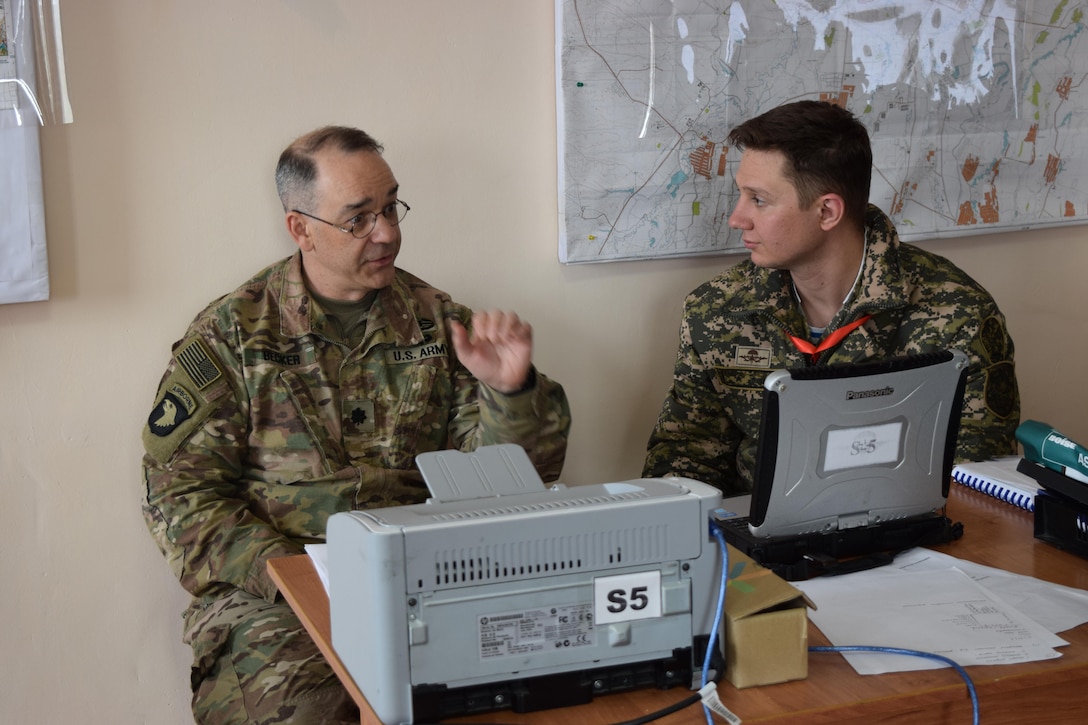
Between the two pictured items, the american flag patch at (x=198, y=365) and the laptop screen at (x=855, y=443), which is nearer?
the laptop screen at (x=855, y=443)

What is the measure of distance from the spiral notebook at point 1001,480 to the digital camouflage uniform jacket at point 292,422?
2.54ft

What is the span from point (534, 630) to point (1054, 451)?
3.25 feet

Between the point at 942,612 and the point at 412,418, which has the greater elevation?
the point at 412,418

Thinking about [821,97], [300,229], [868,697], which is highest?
[821,97]

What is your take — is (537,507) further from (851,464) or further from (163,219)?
(163,219)

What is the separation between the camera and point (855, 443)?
162cm

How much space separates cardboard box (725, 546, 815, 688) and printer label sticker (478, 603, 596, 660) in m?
0.19

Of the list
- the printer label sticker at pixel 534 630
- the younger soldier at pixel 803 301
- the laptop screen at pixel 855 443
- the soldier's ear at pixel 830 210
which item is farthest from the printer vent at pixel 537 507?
the soldier's ear at pixel 830 210

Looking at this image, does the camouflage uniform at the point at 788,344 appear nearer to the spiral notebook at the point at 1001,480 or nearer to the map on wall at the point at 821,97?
the spiral notebook at the point at 1001,480

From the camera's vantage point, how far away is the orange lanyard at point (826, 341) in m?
2.46

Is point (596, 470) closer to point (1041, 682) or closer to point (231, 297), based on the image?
point (231, 297)

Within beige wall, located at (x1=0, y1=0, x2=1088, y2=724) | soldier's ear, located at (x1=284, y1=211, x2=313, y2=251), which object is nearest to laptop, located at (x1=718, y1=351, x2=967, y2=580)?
soldier's ear, located at (x1=284, y1=211, x2=313, y2=251)

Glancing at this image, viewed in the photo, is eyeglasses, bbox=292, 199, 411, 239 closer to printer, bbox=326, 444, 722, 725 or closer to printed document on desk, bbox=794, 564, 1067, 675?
printer, bbox=326, 444, 722, 725

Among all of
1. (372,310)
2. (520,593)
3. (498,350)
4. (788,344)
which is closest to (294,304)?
(372,310)
